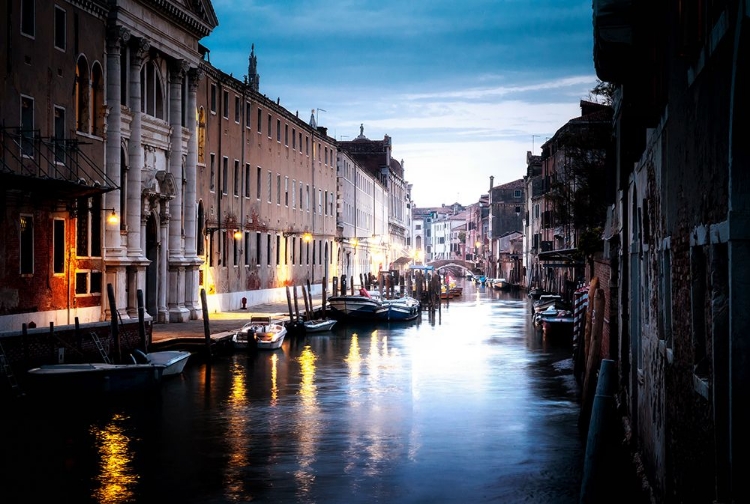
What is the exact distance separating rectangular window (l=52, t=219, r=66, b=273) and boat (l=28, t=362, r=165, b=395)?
549cm

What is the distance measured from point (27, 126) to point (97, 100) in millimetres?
3709

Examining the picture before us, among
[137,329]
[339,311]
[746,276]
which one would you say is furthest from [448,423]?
[339,311]

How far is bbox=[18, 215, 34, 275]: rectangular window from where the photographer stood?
78.8 ft

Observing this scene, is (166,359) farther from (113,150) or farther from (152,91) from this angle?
(152,91)

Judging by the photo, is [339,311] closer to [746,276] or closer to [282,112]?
[282,112]

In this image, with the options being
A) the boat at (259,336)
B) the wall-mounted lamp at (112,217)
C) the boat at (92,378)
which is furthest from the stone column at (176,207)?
the boat at (92,378)

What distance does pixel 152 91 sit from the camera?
3194 centimetres

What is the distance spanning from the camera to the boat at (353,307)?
4525 cm

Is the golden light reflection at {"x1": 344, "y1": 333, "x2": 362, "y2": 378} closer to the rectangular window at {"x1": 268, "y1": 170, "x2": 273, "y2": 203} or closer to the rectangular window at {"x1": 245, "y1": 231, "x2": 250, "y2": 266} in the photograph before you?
the rectangular window at {"x1": 245, "y1": 231, "x2": 250, "y2": 266}

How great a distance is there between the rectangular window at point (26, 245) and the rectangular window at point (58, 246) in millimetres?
1037

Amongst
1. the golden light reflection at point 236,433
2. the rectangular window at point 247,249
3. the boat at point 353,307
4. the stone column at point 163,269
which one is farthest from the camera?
the boat at point 353,307

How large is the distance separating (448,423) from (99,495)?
7.48m

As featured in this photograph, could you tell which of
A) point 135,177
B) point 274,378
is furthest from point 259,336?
point 135,177

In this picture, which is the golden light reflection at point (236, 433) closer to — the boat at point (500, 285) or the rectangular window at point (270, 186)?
the rectangular window at point (270, 186)
